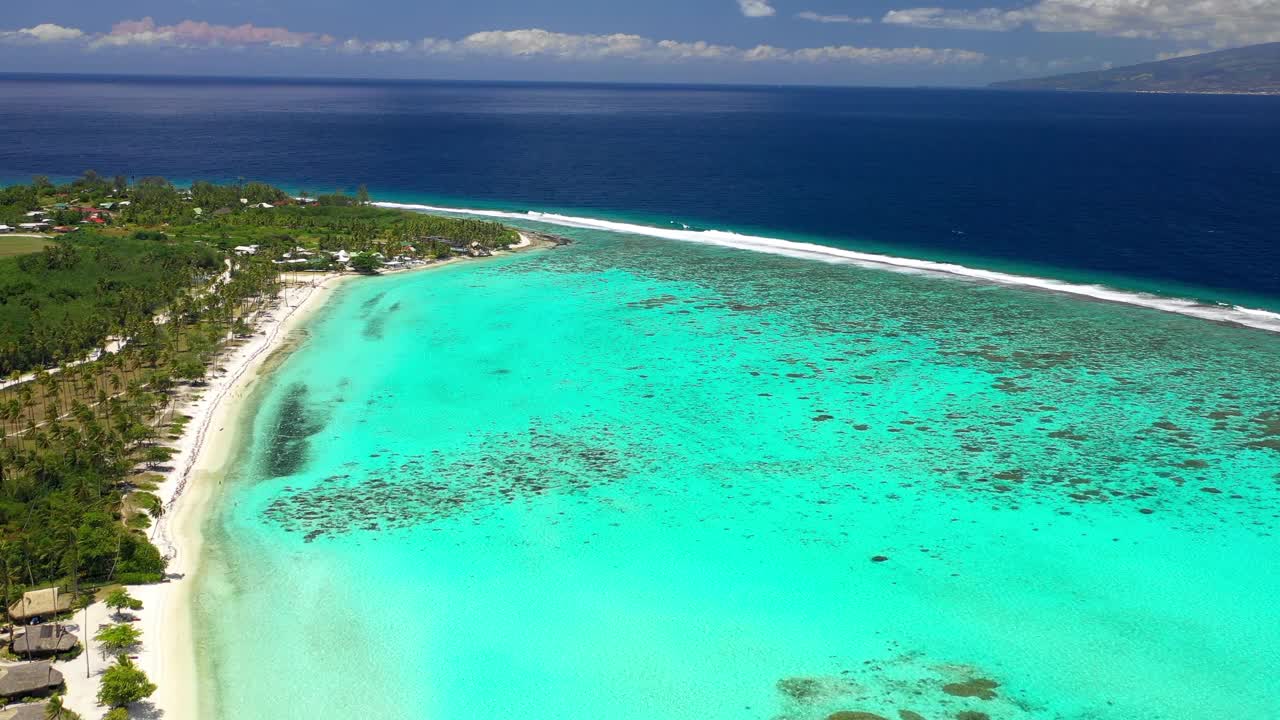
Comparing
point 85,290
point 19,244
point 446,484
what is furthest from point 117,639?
point 19,244

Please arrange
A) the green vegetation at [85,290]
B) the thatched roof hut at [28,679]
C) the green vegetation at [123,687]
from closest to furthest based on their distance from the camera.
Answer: the thatched roof hut at [28,679]
the green vegetation at [123,687]
the green vegetation at [85,290]

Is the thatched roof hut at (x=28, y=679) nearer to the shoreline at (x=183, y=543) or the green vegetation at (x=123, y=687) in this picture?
the shoreline at (x=183, y=543)

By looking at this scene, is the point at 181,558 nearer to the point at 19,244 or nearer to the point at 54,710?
the point at 54,710

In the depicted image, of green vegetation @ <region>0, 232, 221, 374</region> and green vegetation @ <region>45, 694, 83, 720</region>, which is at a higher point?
green vegetation @ <region>0, 232, 221, 374</region>

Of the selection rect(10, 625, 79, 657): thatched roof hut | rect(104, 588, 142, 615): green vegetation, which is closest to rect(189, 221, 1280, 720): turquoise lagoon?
rect(104, 588, 142, 615): green vegetation

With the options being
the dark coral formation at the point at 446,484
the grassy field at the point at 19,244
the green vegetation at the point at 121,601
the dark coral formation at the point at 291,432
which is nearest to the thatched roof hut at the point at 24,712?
the green vegetation at the point at 121,601

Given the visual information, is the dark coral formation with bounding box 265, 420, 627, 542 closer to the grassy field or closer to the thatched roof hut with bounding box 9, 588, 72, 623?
the thatched roof hut with bounding box 9, 588, 72, 623

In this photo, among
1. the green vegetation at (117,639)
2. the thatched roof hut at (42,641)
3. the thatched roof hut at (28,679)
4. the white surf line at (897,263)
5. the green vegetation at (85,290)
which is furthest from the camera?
the white surf line at (897,263)
